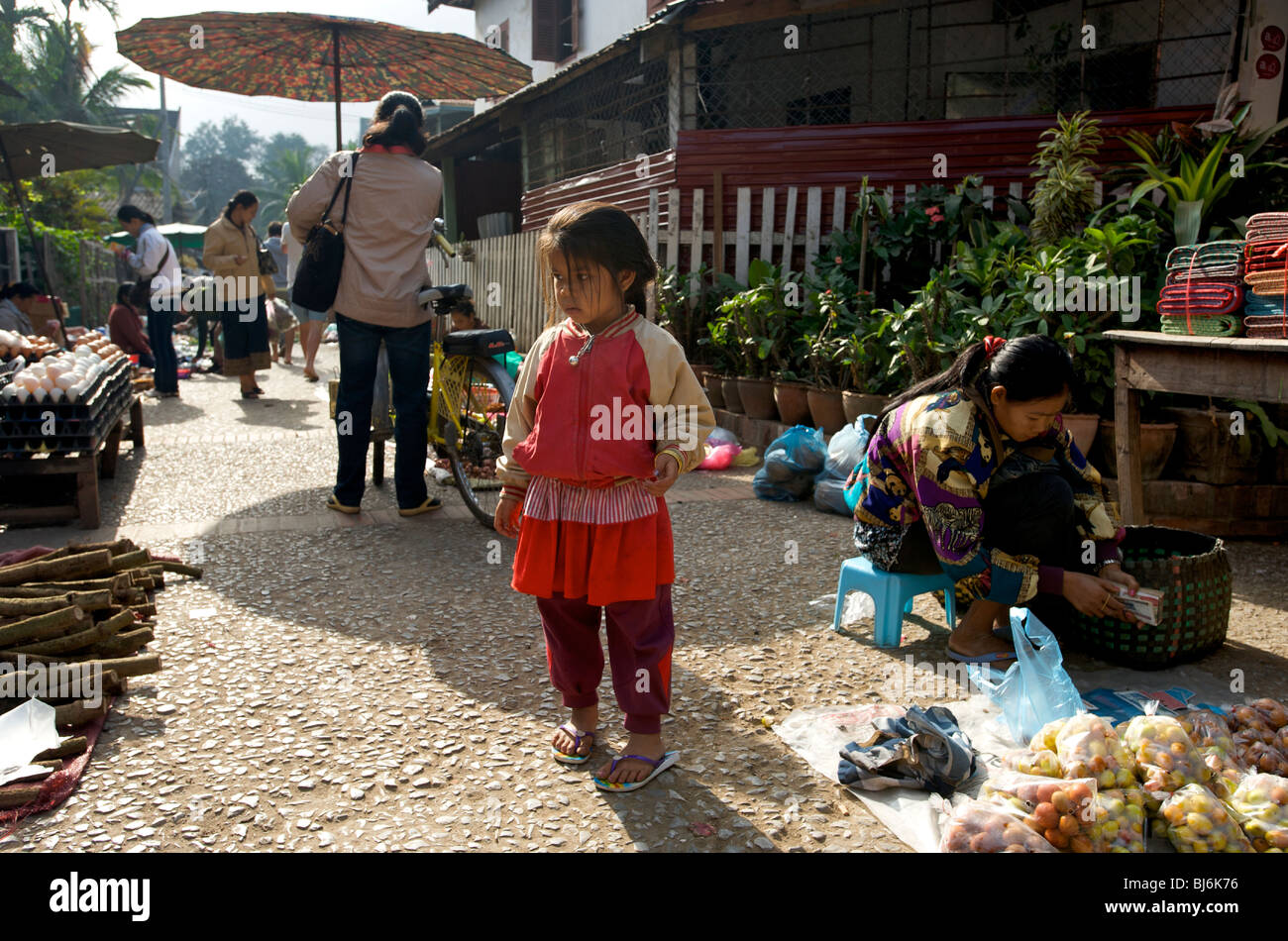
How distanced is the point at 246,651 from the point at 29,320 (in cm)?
731

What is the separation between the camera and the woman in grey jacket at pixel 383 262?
4.71 m

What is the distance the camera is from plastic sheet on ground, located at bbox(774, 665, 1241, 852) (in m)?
2.28

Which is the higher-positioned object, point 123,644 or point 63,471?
point 63,471

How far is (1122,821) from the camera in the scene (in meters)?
2.07

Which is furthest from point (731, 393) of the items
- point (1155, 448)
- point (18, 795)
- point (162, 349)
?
point (162, 349)

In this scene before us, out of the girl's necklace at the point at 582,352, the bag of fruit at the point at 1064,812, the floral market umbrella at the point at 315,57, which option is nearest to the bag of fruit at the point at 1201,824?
the bag of fruit at the point at 1064,812

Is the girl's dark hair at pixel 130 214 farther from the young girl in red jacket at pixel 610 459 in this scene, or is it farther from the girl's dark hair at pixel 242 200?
the young girl in red jacket at pixel 610 459

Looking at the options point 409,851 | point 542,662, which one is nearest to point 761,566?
point 542,662

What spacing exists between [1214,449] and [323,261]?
448 centimetres

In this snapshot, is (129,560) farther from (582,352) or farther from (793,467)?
(793,467)

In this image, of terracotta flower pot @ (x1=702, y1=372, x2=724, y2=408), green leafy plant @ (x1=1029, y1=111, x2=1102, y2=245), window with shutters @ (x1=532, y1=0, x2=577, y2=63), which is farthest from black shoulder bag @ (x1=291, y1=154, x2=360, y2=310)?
window with shutters @ (x1=532, y1=0, x2=577, y2=63)

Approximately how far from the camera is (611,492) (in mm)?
2412

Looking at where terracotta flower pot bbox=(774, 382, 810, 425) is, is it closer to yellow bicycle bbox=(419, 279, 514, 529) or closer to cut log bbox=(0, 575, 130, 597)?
yellow bicycle bbox=(419, 279, 514, 529)
